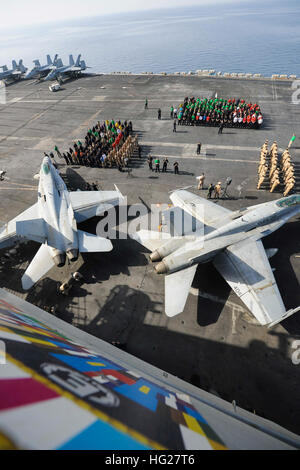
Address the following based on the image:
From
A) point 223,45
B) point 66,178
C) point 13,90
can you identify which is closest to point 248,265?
point 66,178

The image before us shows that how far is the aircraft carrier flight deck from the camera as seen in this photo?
12.1 metres

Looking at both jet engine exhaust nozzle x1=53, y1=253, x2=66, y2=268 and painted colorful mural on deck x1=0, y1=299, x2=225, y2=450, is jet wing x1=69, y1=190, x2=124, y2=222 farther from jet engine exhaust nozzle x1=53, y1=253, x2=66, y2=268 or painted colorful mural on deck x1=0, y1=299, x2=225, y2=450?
painted colorful mural on deck x1=0, y1=299, x2=225, y2=450

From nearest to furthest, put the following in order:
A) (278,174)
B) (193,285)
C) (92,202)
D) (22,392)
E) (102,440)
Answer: (102,440) < (22,392) < (193,285) < (92,202) < (278,174)

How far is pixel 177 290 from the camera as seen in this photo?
43.8ft

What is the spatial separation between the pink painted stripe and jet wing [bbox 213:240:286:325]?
484 inches

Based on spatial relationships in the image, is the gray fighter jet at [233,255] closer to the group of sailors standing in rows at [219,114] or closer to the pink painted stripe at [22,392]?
the pink painted stripe at [22,392]

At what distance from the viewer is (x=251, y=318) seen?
555 inches

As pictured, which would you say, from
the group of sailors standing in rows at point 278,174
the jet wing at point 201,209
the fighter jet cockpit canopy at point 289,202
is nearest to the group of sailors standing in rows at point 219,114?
the group of sailors standing in rows at point 278,174

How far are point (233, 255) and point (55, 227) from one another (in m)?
13.0

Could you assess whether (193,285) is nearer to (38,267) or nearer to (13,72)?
(38,267)

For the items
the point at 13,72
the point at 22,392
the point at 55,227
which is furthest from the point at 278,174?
the point at 13,72

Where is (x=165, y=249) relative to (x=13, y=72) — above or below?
below

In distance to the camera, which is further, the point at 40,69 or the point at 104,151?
the point at 40,69

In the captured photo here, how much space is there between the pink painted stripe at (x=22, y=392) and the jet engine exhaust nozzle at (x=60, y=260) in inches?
490
